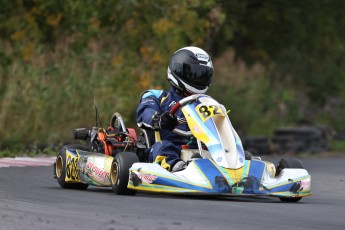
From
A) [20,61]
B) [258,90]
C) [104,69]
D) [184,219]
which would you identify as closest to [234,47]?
[258,90]

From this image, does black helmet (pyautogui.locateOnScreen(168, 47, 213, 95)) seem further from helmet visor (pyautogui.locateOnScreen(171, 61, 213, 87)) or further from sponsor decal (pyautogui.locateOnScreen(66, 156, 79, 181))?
sponsor decal (pyautogui.locateOnScreen(66, 156, 79, 181))

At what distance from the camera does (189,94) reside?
12.0m

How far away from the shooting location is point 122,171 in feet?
36.2

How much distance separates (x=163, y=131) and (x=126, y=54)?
11.4 meters

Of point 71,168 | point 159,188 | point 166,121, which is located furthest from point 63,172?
point 159,188

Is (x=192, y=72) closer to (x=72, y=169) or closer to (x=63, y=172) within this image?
(x=72, y=169)

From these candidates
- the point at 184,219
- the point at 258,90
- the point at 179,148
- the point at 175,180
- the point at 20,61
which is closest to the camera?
the point at 184,219

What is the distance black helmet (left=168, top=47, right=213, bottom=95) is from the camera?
11.9 metres

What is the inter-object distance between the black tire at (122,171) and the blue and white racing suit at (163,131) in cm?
30

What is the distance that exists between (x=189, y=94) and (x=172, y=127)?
2.34 ft

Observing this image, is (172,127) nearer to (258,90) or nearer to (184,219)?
(184,219)

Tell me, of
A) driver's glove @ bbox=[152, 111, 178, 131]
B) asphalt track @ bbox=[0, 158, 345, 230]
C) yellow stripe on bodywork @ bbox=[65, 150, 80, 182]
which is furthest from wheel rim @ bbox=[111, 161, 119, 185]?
yellow stripe on bodywork @ bbox=[65, 150, 80, 182]

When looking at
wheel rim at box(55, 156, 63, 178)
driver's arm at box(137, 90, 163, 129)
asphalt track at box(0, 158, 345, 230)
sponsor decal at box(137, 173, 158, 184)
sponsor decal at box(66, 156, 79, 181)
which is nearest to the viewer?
asphalt track at box(0, 158, 345, 230)

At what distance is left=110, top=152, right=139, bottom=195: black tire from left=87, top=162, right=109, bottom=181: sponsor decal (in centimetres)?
28
